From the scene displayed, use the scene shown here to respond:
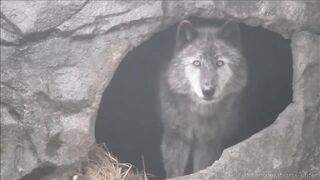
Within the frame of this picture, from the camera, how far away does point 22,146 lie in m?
5.46

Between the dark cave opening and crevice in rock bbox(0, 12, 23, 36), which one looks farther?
the dark cave opening

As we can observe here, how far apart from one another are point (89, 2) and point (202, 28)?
1798 millimetres

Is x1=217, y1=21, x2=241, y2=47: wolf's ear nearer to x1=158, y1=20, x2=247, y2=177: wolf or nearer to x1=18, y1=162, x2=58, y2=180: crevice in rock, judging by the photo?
x1=158, y1=20, x2=247, y2=177: wolf

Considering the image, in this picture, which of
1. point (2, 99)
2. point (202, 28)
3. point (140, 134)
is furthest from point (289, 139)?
point (2, 99)

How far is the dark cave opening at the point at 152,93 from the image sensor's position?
297 inches

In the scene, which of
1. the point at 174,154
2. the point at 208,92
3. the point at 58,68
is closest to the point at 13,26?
the point at 58,68

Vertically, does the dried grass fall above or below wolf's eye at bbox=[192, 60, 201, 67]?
below

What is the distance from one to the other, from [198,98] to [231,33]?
2.46 ft

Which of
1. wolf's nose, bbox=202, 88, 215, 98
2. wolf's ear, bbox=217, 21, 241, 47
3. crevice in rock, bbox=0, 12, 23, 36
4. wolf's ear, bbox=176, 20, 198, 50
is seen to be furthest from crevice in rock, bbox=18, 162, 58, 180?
wolf's ear, bbox=217, 21, 241, 47

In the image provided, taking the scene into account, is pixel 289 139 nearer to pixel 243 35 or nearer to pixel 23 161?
pixel 243 35

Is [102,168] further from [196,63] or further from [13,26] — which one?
[13,26]

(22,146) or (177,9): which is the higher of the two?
(177,9)

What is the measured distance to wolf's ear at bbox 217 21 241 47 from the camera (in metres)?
6.64

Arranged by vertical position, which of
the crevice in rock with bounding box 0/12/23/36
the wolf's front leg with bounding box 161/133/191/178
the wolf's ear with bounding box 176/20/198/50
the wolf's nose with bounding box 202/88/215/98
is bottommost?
the wolf's front leg with bounding box 161/133/191/178
